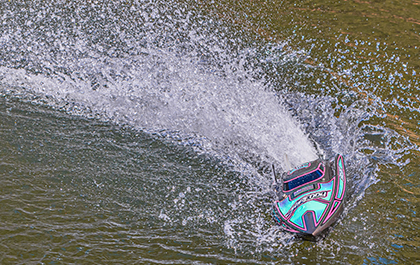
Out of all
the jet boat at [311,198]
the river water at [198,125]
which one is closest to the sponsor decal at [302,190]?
the jet boat at [311,198]

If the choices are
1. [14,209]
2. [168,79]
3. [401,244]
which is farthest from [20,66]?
[401,244]

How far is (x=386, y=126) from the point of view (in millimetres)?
6211

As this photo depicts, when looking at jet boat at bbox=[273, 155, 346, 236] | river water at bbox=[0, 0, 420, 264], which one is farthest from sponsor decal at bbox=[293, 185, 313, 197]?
river water at bbox=[0, 0, 420, 264]

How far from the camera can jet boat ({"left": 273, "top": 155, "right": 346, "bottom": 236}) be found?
4441mm

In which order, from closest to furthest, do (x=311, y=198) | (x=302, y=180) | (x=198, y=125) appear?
(x=311, y=198), (x=302, y=180), (x=198, y=125)

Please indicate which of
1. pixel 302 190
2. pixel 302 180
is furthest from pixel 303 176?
pixel 302 190

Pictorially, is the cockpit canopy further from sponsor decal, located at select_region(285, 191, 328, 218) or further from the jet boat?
sponsor decal, located at select_region(285, 191, 328, 218)

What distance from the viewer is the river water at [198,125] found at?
4.62 meters

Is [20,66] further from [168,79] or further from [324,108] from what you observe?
[324,108]

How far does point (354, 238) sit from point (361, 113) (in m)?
2.56

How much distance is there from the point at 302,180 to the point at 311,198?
0.29 meters

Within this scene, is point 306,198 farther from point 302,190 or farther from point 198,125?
point 198,125

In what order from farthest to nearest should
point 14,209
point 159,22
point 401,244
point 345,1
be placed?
point 345,1
point 159,22
point 14,209
point 401,244

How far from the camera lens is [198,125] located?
20.6 ft
